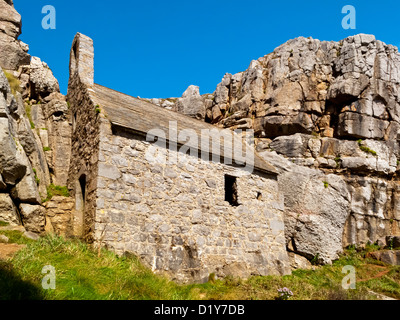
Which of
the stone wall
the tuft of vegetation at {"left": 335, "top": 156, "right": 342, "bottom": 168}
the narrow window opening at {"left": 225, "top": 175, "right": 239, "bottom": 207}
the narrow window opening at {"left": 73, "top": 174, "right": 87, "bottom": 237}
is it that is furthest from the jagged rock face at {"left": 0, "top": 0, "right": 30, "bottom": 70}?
the tuft of vegetation at {"left": 335, "top": 156, "right": 342, "bottom": 168}

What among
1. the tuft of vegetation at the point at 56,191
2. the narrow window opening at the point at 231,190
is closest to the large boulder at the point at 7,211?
the tuft of vegetation at the point at 56,191

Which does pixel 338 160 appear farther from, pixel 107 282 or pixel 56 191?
pixel 107 282

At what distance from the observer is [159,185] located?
446 inches

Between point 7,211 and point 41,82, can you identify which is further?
point 41,82

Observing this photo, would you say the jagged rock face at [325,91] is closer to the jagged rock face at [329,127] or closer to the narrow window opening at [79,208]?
the jagged rock face at [329,127]

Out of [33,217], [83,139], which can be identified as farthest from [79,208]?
[83,139]

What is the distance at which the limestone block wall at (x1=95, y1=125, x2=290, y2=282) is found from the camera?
10.4 metres

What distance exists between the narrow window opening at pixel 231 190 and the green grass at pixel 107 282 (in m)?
2.69

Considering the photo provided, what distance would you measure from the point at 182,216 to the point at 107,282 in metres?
4.13

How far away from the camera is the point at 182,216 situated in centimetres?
1161

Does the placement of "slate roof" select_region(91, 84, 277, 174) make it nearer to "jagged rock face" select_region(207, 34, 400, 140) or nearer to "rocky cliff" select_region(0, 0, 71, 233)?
"rocky cliff" select_region(0, 0, 71, 233)

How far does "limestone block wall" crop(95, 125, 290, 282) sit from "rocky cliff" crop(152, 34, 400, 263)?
291cm
